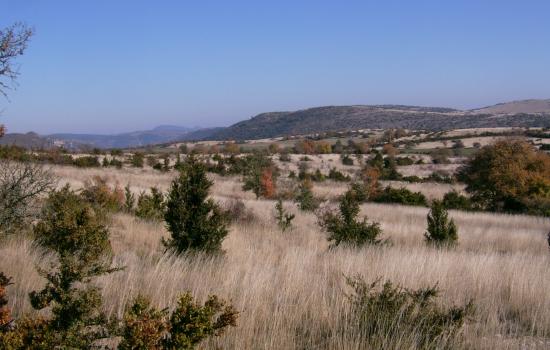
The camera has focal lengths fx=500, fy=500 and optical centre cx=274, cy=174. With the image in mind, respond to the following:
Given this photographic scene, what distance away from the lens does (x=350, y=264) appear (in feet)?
19.7

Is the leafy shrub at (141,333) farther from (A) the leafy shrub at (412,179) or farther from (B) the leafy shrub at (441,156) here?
(B) the leafy shrub at (441,156)

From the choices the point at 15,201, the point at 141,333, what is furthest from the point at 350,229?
the point at 141,333

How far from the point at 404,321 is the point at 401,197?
1241 inches

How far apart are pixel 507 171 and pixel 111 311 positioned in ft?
99.7

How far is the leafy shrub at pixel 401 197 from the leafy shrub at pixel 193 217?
2757 centimetres

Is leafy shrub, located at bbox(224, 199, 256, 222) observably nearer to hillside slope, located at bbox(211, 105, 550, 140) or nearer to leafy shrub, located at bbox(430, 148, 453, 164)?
leafy shrub, located at bbox(430, 148, 453, 164)

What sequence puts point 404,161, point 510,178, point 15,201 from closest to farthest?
1. point 15,201
2. point 510,178
3. point 404,161

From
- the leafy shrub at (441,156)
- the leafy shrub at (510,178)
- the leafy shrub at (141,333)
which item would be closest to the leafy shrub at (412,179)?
the leafy shrub at (441,156)

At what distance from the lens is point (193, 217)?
25.5 ft

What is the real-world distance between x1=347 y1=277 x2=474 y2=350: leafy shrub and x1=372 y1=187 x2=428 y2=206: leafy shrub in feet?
99.7

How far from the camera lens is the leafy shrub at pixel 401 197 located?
33.7 meters

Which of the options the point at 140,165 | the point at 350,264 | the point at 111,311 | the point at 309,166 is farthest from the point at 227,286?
the point at 309,166

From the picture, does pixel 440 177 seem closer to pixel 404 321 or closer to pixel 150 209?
pixel 150 209

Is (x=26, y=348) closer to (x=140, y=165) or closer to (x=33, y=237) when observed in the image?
(x=33, y=237)
